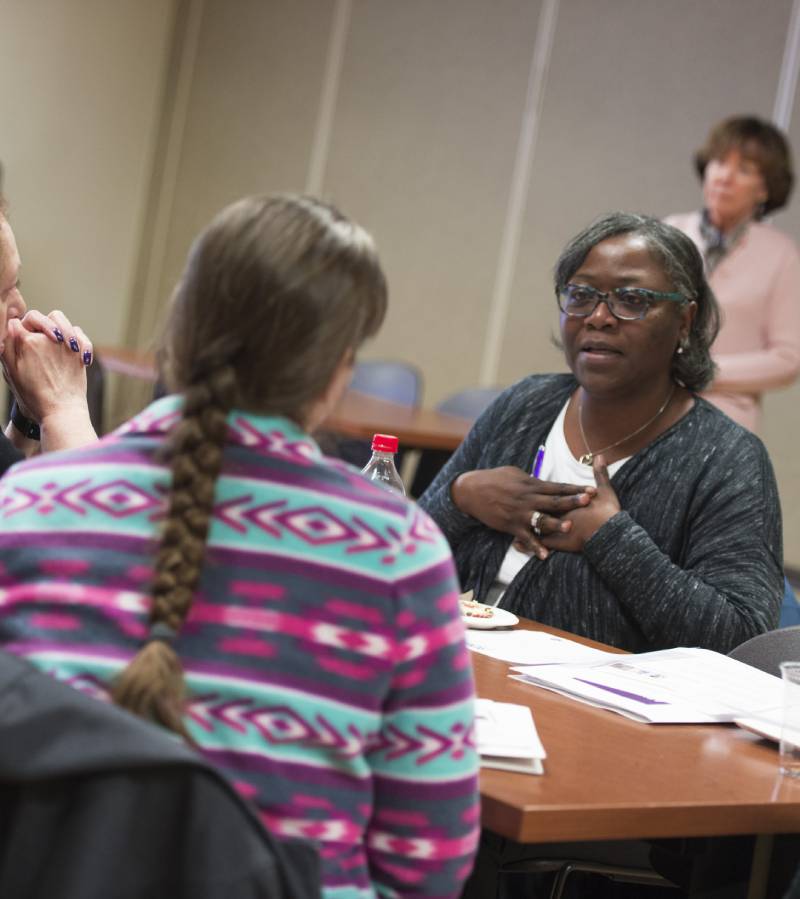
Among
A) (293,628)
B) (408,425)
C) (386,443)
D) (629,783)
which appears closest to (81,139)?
(408,425)

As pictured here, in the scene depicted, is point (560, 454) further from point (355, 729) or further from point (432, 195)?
point (432, 195)

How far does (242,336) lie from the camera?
0.98 meters

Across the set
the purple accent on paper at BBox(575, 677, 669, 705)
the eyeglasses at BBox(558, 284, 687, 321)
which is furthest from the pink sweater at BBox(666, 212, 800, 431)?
the purple accent on paper at BBox(575, 677, 669, 705)

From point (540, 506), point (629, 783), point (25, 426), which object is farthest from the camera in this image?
point (540, 506)

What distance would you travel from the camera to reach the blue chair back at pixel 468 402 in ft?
16.3

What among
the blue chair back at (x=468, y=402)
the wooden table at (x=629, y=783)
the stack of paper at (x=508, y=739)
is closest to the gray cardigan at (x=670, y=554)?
the wooden table at (x=629, y=783)

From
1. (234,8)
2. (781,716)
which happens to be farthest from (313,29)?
(781,716)

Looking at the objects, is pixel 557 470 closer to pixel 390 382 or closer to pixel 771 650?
pixel 771 650

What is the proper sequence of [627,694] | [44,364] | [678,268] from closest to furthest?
[627,694] → [44,364] → [678,268]

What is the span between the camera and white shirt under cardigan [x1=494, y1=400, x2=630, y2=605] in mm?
2213

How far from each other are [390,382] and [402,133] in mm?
2096

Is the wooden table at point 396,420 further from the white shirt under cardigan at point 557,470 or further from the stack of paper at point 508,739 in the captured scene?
the stack of paper at point 508,739

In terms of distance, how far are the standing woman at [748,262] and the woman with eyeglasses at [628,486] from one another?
1767 mm

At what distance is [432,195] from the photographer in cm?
673
